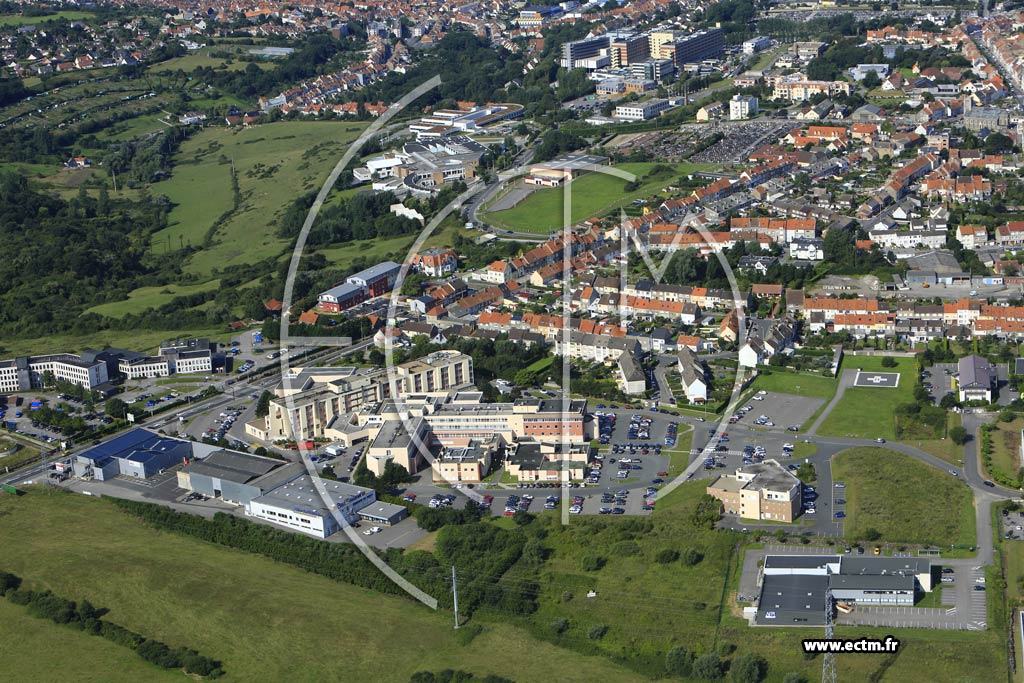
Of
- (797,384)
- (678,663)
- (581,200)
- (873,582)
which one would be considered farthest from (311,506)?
(581,200)

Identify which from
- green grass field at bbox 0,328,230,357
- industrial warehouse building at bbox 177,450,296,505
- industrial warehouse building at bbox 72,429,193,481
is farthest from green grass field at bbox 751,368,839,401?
green grass field at bbox 0,328,230,357

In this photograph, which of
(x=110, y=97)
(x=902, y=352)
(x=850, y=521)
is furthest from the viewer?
(x=110, y=97)

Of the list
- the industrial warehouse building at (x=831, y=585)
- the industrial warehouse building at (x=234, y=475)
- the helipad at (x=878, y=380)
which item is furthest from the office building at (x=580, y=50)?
the industrial warehouse building at (x=831, y=585)

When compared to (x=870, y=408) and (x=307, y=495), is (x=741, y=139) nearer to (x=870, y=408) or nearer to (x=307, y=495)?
(x=870, y=408)

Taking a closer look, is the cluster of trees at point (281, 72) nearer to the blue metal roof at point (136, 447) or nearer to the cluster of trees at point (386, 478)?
the blue metal roof at point (136, 447)

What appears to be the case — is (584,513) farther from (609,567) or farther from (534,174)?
(534,174)

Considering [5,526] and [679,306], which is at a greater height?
[679,306]

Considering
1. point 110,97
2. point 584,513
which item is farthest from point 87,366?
point 110,97
